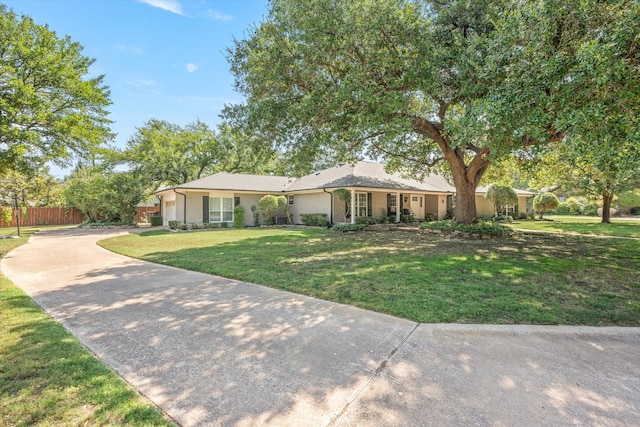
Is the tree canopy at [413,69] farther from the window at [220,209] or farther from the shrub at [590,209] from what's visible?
the shrub at [590,209]

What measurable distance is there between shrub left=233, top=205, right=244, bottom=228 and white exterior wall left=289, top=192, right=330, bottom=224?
3.81 m

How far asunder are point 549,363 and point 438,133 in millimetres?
10995

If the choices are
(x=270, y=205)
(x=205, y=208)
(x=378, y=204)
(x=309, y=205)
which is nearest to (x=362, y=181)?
(x=378, y=204)

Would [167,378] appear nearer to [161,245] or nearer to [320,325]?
[320,325]

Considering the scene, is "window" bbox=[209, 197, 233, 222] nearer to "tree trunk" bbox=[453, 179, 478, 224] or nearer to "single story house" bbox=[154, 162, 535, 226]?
"single story house" bbox=[154, 162, 535, 226]

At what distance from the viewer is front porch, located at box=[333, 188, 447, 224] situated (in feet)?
60.1

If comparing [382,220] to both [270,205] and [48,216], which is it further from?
[48,216]

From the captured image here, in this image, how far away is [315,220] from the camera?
19.0 meters

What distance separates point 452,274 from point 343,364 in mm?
4291

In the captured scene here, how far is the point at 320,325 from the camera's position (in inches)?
150

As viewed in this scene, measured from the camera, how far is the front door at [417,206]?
71.9 ft

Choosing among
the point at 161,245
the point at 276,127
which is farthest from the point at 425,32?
the point at 161,245

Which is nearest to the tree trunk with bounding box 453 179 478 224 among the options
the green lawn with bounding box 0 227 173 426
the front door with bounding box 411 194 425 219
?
the front door with bounding box 411 194 425 219

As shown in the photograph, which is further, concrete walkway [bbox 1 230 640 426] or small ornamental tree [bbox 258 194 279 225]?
small ornamental tree [bbox 258 194 279 225]
